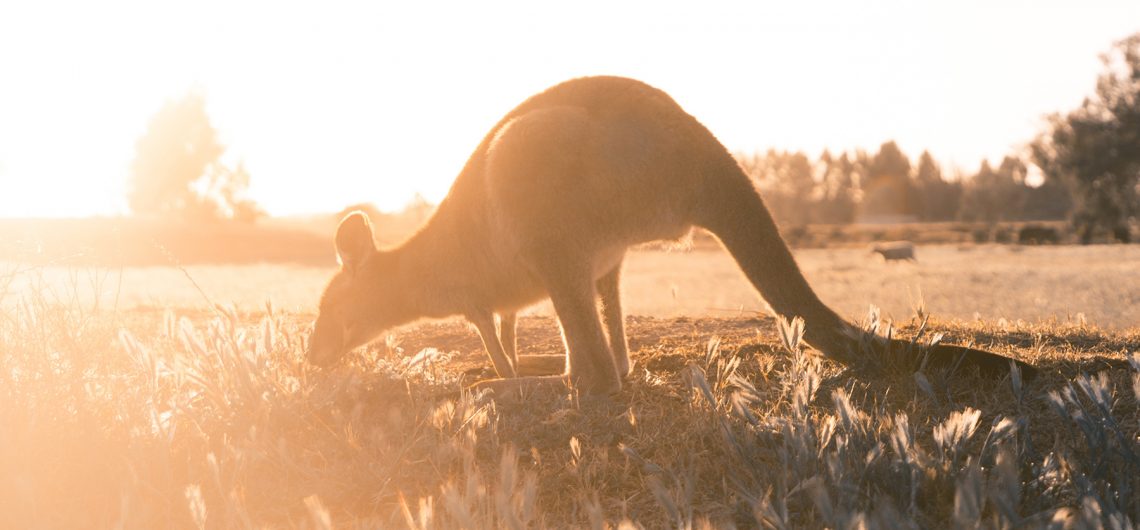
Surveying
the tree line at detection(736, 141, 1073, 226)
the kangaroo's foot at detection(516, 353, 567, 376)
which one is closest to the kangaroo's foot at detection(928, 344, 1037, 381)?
the kangaroo's foot at detection(516, 353, 567, 376)

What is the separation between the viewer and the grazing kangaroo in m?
4.83

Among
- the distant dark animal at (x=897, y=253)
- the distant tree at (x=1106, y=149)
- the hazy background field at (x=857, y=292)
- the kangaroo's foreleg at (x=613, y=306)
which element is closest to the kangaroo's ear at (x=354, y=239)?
the hazy background field at (x=857, y=292)

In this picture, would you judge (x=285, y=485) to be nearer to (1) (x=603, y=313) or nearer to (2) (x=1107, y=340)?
(1) (x=603, y=313)

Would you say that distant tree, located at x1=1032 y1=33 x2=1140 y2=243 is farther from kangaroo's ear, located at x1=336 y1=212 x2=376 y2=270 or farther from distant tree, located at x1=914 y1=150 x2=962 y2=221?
distant tree, located at x1=914 y1=150 x2=962 y2=221

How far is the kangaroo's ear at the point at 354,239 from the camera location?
20.0 feet

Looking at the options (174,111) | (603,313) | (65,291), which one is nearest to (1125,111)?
(603,313)

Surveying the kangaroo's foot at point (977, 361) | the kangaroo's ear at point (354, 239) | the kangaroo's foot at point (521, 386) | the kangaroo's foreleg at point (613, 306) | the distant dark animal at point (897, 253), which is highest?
the kangaroo's ear at point (354, 239)

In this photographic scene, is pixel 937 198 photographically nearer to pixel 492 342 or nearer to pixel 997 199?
pixel 997 199

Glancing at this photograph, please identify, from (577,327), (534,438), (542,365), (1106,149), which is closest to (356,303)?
(542,365)

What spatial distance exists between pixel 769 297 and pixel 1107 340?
8.59 ft

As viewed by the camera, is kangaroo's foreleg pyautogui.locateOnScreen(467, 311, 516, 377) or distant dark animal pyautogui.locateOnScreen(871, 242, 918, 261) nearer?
kangaroo's foreleg pyautogui.locateOnScreen(467, 311, 516, 377)

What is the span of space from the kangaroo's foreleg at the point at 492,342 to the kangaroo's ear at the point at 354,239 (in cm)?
100

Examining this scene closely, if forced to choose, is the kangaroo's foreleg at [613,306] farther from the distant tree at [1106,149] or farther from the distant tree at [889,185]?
the distant tree at [889,185]

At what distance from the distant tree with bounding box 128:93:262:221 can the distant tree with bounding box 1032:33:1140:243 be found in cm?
5077
